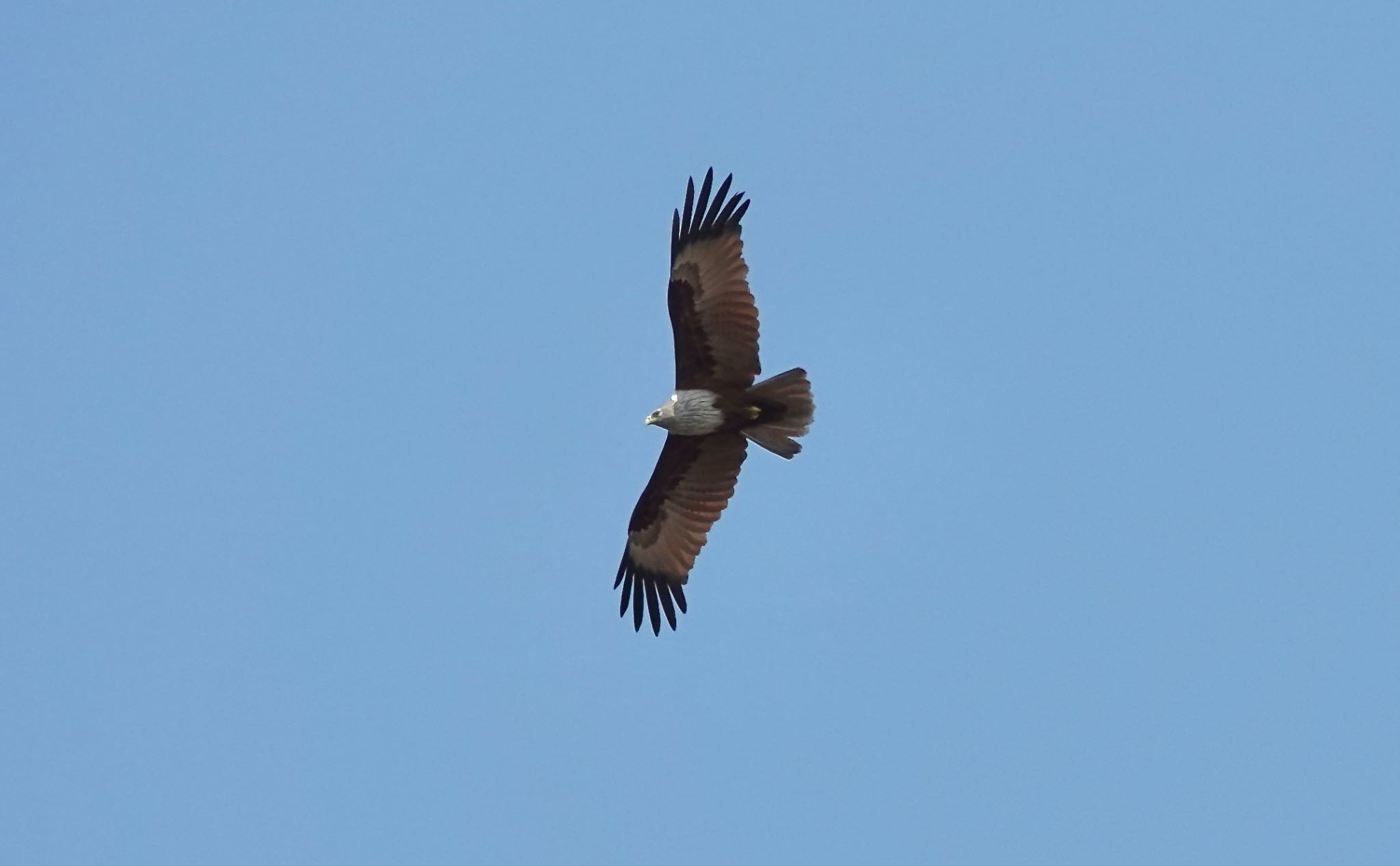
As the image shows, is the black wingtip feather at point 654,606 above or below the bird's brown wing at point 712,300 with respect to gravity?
below

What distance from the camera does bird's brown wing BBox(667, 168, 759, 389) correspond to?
1839 centimetres

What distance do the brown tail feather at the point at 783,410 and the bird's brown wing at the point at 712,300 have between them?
20 centimetres

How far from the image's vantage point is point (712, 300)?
18422 millimetres

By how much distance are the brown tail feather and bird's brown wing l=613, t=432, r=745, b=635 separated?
0.45 m

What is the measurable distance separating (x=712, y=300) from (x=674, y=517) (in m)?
2.35

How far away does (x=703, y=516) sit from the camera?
19.5m

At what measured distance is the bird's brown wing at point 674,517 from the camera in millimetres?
19250

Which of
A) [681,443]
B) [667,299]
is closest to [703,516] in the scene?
[681,443]

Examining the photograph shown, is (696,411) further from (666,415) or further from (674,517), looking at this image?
(674,517)

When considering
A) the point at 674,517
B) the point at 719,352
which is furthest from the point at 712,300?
the point at 674,517

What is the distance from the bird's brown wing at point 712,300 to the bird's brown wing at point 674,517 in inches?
29.3

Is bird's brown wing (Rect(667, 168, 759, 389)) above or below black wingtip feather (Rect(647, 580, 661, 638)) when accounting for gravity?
above

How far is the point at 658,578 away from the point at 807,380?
2.69 m

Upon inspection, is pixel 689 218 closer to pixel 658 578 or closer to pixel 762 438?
pixel 762 438
